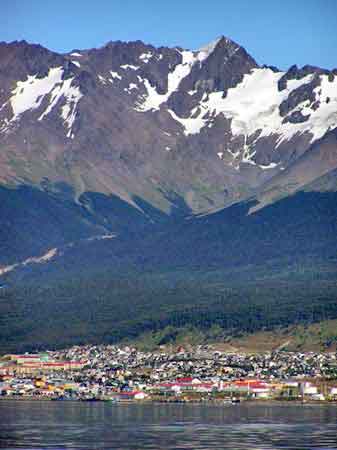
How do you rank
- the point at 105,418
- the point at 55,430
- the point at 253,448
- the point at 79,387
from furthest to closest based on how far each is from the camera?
the point at 79,387, the point at 105,418, the point at 55,430, the point at 253,448

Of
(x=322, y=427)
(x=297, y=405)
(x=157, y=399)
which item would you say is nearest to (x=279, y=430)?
(x=322, y=427)

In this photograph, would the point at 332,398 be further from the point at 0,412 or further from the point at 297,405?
the point at 0,412

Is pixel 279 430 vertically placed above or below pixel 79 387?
below

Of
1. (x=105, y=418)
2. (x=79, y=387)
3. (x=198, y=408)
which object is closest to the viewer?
(x=105, y=418)

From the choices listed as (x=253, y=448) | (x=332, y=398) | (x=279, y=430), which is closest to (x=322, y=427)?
(x=279, y=430)

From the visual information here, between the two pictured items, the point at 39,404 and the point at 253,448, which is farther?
the point at 39,404

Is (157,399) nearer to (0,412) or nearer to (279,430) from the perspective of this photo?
(0,412)
